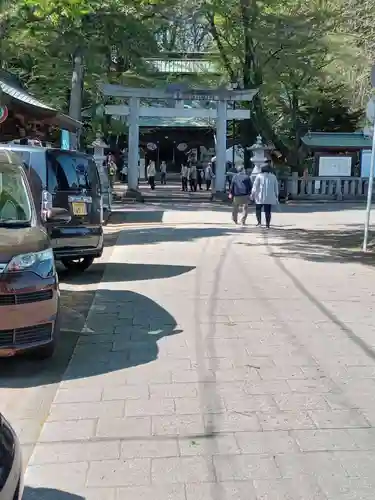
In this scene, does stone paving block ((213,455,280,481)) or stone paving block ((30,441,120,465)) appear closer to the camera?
stone paving block ((213,455,280,481))

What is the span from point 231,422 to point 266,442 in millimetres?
386

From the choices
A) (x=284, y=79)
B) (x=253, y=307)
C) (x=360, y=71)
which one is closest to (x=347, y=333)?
(x=253, y=307)

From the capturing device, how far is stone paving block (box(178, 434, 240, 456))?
13.0 ft

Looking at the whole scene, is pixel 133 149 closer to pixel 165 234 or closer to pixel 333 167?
pixel 333 167

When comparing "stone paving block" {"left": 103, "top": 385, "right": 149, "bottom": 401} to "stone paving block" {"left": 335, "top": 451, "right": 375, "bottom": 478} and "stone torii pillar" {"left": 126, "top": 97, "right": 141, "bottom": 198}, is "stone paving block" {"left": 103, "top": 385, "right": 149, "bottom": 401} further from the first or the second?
"stone torii pillar" {"left": 126, "top": 97, "right": 141, "bottom": 198}

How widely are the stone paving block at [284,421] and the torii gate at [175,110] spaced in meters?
20.9

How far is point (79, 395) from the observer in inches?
195

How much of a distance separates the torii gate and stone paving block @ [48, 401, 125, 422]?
67.3ft

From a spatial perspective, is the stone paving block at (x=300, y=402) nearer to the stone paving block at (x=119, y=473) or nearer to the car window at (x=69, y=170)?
the stone paving block at (x=119, y=473)

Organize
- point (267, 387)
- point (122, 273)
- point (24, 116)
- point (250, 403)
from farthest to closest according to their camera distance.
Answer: point (24, 116) < point (122, 273) < point (267, 387) < point (250, 403)

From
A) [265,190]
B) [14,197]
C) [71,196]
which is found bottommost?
[265,190]

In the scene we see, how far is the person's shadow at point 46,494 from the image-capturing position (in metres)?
3.43

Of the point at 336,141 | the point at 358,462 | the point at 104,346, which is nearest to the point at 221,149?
the point at 336,141

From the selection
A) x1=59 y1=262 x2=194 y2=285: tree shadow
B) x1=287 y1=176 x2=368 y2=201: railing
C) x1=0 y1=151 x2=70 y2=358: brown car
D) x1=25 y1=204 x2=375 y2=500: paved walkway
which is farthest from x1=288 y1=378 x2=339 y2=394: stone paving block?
x1=287 y1=176 x2=368 y2=201: railing
